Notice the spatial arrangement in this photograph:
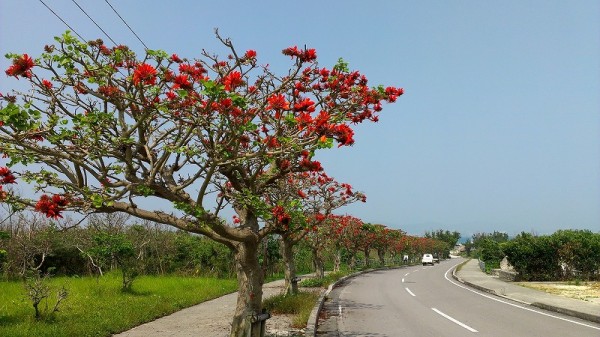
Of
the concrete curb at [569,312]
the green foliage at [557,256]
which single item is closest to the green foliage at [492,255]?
the green foliage at [557,256]

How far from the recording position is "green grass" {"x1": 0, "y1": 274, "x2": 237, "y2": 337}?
10070 mm

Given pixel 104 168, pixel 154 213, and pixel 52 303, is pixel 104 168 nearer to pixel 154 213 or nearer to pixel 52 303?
pixel 154 213

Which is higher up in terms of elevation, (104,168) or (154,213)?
(104,168)

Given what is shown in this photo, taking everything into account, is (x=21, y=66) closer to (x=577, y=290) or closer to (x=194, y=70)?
(x=194, y=70)

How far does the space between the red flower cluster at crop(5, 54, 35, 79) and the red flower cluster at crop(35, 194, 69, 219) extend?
1445 millimetres

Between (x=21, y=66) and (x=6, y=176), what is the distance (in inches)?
67.5

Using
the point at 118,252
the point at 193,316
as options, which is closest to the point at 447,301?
the point at 193,316

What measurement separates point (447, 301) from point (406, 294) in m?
2.99

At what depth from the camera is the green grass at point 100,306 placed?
10.1 meters

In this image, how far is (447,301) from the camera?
17.5 meters

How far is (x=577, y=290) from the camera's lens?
1964 centimetres

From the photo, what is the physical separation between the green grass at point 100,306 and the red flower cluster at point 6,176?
15.0 ft

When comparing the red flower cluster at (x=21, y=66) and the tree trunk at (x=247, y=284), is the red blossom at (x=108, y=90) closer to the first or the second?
the red flower cluster at (x=21, y=66)

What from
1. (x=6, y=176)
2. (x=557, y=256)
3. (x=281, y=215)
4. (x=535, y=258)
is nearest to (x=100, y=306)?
(x=6, y=176)
